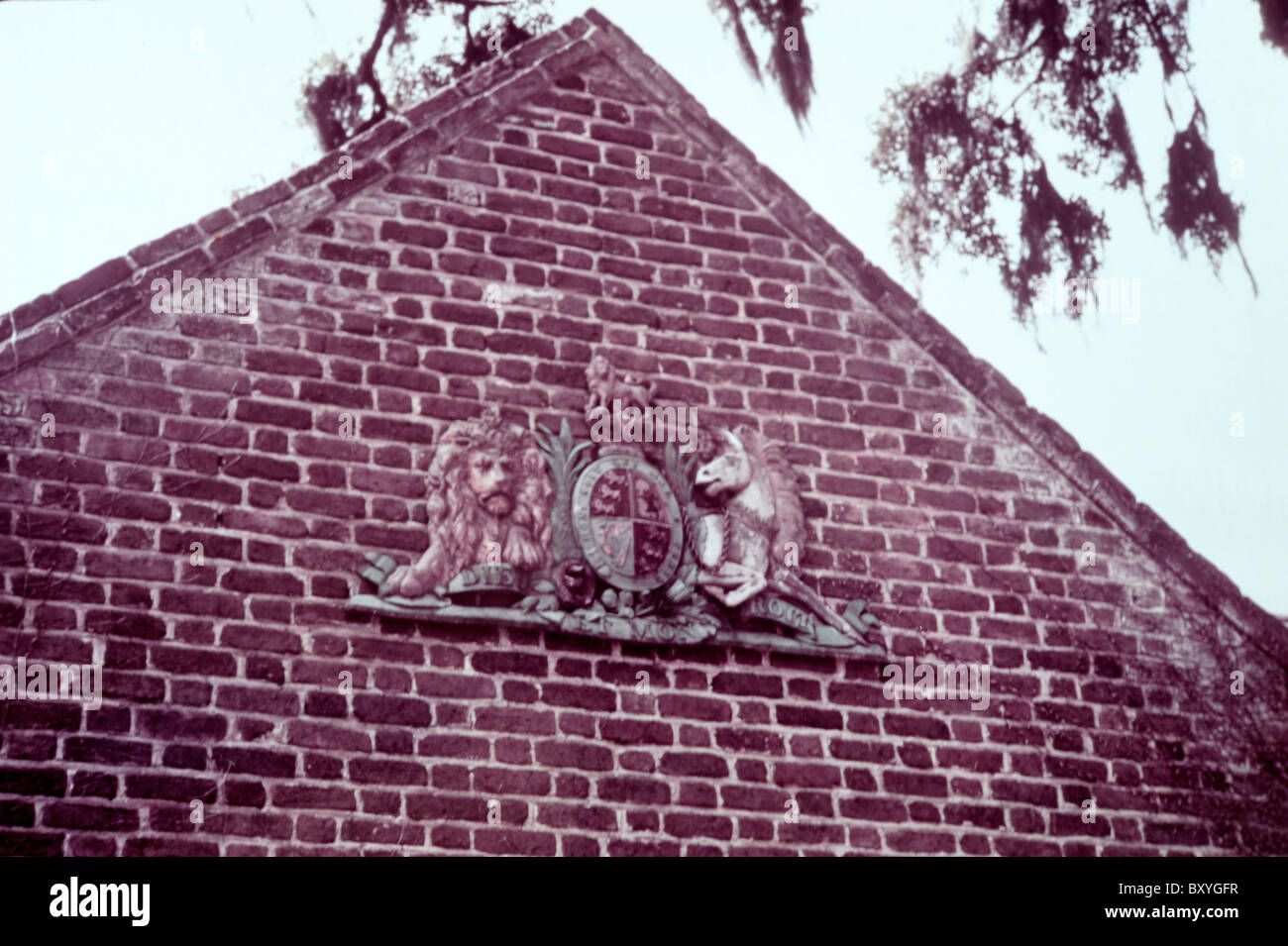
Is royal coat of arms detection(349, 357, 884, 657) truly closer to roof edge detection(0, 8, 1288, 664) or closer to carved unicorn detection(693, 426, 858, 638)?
carved unicorn detection(693, 426, 858, 638)

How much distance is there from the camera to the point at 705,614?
229 inches

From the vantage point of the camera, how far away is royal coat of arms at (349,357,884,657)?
18.4 feet

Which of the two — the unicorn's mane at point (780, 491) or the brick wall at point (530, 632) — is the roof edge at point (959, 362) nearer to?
the brick wall at point (530, 632)

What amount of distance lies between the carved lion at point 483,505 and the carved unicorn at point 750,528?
694 mm

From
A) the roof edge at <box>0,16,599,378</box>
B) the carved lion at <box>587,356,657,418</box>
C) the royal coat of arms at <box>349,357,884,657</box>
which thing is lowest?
the royal coat of arms at <box>349,357,884,657</box>

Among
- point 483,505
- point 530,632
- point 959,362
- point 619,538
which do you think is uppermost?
point 959,362

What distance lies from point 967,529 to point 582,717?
2000 mm

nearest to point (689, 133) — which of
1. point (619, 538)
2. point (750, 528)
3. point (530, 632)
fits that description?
point (750, 528)

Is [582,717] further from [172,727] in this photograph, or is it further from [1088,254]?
[1088,254]

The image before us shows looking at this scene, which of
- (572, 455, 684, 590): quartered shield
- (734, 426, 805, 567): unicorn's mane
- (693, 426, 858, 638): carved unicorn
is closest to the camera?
(572, 455, 684, 590): quartered shield

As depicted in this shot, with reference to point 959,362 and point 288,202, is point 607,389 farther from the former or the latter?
point 959,362

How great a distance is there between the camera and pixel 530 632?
561 centimetres

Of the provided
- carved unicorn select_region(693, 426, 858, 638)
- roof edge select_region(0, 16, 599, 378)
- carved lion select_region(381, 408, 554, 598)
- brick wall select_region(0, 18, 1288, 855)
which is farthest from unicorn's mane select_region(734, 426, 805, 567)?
roof edge select_region(0, 16, 599, 378)

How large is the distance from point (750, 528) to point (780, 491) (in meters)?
0.24
